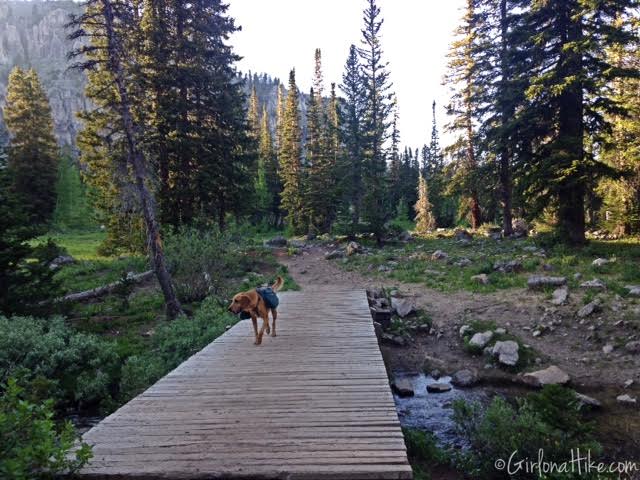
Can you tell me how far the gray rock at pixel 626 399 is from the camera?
23.3ft

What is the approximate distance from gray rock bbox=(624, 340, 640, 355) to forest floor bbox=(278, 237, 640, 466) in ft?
0.35

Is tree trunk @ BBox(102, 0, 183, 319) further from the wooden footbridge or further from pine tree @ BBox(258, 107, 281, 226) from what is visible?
pine tree @ BBox(258, 107, 281, 226)

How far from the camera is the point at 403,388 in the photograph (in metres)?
8.33

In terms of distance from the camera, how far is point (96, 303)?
1520cm

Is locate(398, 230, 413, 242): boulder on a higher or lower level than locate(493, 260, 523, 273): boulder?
higher

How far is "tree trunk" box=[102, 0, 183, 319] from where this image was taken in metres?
11.4

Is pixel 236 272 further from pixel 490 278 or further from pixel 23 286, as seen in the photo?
pixel 490 278

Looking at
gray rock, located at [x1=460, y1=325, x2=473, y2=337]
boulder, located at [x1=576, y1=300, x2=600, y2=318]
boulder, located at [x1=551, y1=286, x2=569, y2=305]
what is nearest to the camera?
boulder, located at [x1=576, y1=300, x2=600, y2=318]

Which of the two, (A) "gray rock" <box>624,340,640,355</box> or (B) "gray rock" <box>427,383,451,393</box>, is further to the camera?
(A) "gray rock" <box>624,340,640,355</box>

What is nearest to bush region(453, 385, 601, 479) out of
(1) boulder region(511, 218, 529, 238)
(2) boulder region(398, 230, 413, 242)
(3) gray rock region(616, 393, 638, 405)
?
(3) gray rock region(616, 393, 638, 405)

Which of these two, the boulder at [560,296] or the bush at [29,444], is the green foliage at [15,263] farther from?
the boulder at [560,296]

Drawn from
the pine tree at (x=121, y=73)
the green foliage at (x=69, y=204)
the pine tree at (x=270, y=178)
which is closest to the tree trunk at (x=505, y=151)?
the pine tree at (x=121, y=73)

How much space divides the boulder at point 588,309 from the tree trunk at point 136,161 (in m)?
11.5

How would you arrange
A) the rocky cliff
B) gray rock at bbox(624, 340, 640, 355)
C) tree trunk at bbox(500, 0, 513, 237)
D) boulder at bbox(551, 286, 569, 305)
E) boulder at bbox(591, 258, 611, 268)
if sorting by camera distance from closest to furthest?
1. gray rock at bbox(624, 340, 640, 355)
2. boulder at bbox(551, 286, 569, 305)
3. boulder at bbox(591, 258, 611, 268)
4. tree trunk at bbox(500, 0, 513, 237)
5. the rocky cliff
